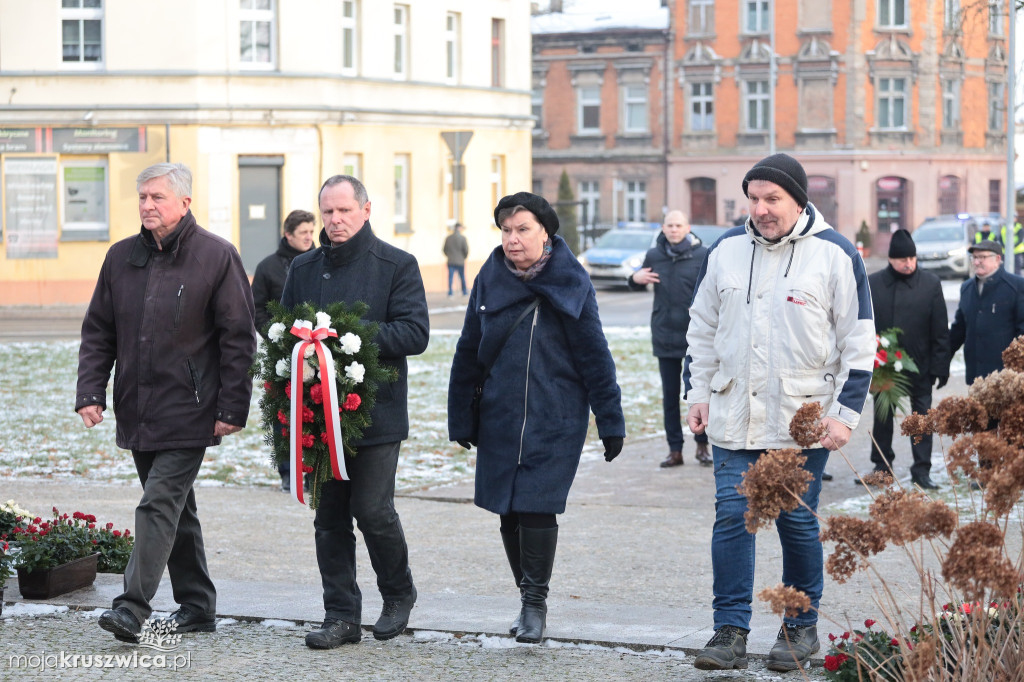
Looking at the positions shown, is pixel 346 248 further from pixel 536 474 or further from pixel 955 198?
pixel 955 198

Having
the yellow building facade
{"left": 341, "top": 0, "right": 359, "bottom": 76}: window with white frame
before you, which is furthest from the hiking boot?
{"left": 341, "top": 0, "right": 359, "bottom": 76}: window with white frame

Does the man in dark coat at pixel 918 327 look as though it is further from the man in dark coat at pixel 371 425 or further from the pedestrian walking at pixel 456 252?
the pedestrian walking at pixel 456 252

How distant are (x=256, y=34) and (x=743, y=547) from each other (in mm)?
27899

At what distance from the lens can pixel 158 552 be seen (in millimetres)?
6137

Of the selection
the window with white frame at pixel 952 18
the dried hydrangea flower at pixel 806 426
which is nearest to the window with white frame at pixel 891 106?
the window with white frame at pixel 952 18

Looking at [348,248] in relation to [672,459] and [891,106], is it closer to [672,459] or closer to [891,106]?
[672,459]

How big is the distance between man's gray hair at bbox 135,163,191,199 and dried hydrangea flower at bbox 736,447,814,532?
2.94 meters

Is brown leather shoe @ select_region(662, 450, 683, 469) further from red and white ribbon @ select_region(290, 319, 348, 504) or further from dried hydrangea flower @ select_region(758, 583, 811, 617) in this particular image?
dried hydrangea flower @ select_region(758, 583, 811, 617)

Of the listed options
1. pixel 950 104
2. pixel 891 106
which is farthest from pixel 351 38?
pixel 950 104

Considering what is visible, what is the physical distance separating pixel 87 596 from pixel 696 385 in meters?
3.04

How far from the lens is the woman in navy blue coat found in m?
6.26

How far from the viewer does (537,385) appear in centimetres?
627

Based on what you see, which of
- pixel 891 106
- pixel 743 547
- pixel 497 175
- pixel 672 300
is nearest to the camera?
pixel 743 547

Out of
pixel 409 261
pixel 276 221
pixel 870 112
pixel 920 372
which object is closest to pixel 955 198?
pixel 870 112
